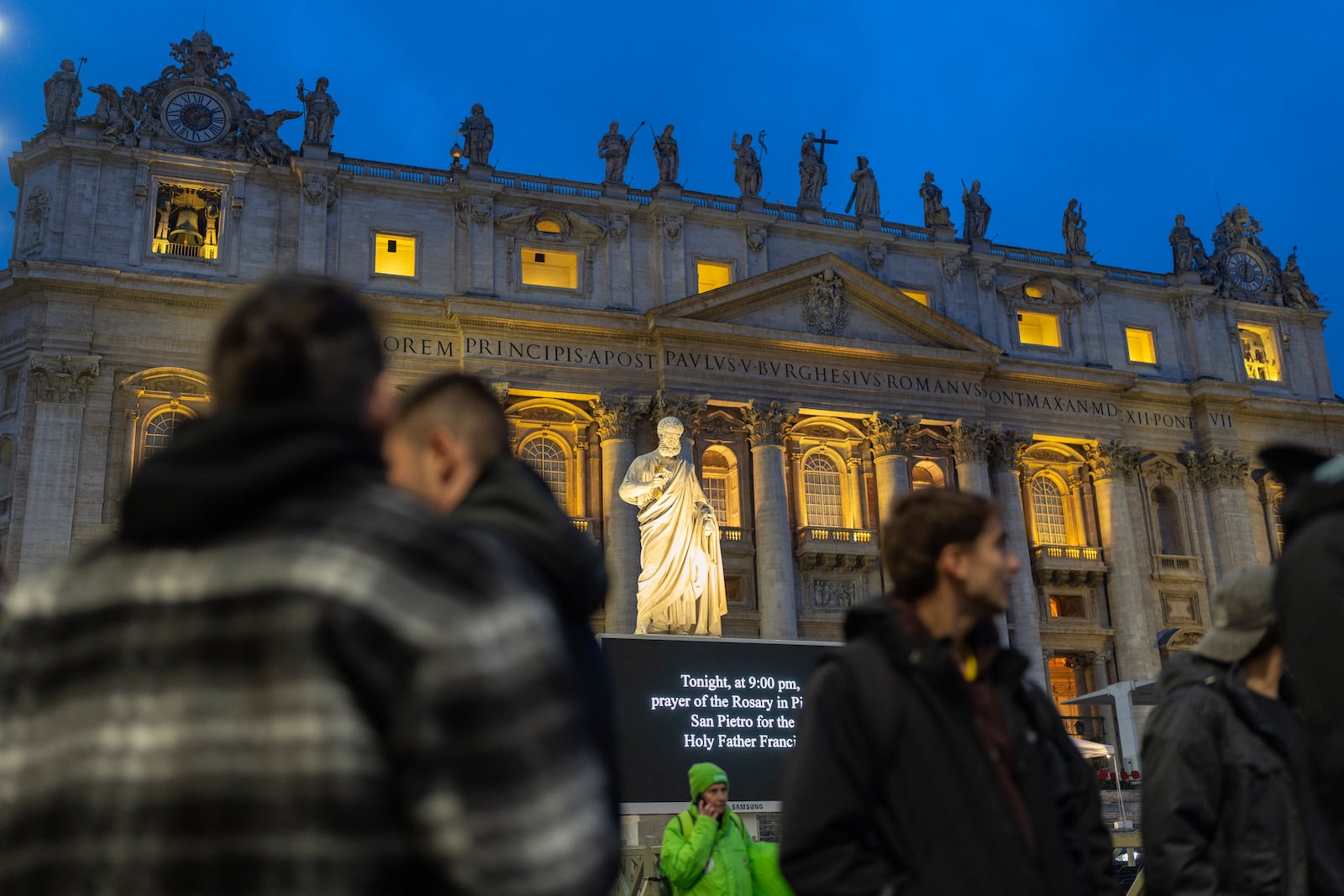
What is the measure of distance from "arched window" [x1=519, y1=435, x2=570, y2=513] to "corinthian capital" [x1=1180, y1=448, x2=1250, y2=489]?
18.8 meters

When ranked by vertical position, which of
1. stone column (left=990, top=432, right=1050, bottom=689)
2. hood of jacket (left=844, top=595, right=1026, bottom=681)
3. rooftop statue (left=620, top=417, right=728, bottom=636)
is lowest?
hood of jacket (left=844, top=595, right=1026, bottom=681)

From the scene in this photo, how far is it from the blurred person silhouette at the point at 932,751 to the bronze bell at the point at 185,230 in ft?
98.1

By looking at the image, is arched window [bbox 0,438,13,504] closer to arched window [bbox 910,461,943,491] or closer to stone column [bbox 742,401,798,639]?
stone column [bbox 742,401,798,639]

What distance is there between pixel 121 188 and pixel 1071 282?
1063 inches

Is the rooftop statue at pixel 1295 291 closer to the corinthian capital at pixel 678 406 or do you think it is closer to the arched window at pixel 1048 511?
the arched window at pixel 1048 511

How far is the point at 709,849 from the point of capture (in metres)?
7.96

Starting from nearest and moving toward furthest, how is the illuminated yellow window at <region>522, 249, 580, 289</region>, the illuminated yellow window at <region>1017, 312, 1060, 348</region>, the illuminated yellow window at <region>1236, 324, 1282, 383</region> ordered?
the illuminated yellow window at <region>522, 249, 580, 289</region>
the illuminated yellow window at <region>1017, 312, 1060, 348</region>
the illuminated yellow window at <region>1236, 324, 1282, 383</region>

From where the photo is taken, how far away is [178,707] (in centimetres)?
203

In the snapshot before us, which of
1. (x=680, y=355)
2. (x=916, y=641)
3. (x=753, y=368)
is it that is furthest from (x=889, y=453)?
(x=916, y=641)

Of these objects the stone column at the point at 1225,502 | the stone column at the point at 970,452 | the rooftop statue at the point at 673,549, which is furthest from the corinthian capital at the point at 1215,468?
the rooftop statue at the point at 673,549

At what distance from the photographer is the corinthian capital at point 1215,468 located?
36812mm

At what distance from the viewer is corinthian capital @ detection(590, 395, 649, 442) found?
3108 centimetres

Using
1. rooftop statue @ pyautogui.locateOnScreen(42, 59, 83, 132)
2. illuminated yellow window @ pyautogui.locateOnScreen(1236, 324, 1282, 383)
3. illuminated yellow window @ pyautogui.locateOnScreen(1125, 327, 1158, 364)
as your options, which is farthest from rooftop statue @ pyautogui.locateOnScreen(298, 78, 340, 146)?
illuminated yellow window @ pyautogui.locateOnScreen(1236, 324, 1282, 383)

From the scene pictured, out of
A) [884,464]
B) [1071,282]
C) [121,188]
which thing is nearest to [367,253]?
[121,188]
